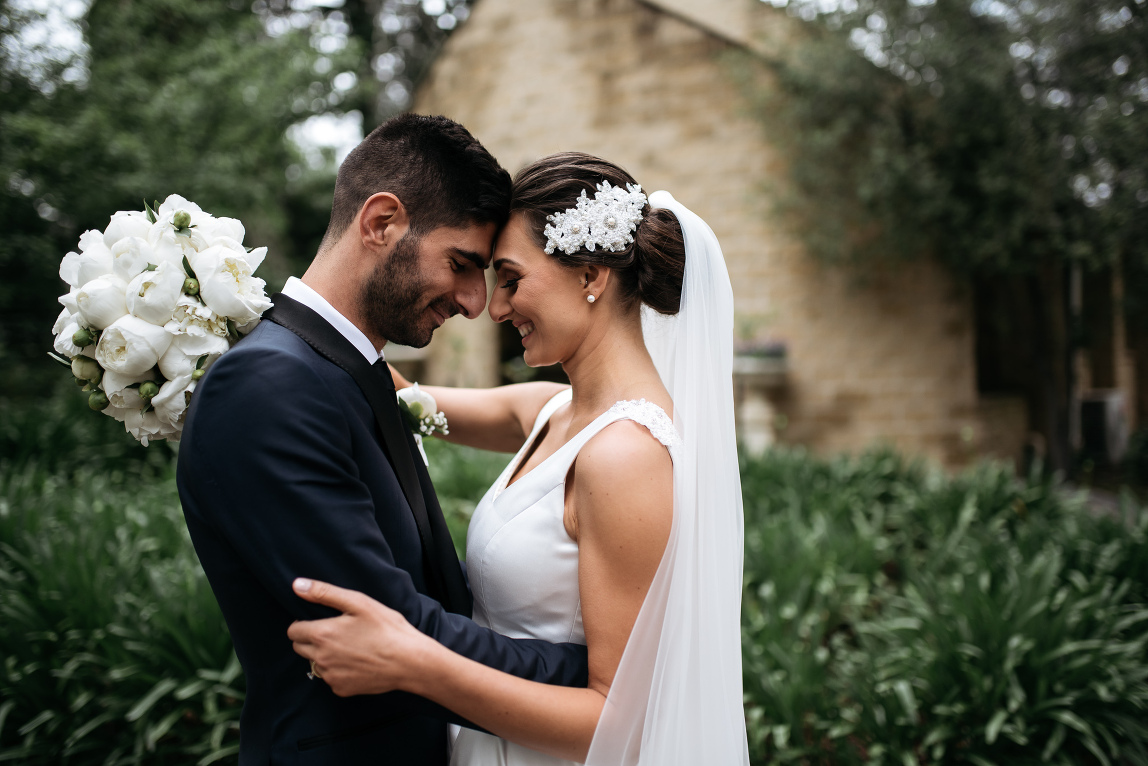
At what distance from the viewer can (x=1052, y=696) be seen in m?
3.16

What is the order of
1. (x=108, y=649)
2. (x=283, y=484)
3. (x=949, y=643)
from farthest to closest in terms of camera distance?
(x=949, y=643) < (x=108, y=649) < (x=283, y=484)

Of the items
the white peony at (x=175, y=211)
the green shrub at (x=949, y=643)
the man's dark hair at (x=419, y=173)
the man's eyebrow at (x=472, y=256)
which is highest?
the man's dark hair at (x=419, y=173)

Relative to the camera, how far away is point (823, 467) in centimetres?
646

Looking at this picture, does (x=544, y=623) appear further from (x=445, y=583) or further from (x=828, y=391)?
(x=828, y=391)

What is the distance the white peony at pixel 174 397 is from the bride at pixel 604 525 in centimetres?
54

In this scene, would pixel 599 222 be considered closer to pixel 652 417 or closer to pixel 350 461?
pixel 652 417

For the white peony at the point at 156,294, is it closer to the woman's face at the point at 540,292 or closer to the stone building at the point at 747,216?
the woman's face at the point at 540,292

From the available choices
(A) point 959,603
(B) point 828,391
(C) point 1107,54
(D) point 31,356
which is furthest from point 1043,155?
(D) point 31,356

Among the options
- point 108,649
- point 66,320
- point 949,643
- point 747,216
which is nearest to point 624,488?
point 66,320

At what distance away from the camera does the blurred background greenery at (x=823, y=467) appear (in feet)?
10.3

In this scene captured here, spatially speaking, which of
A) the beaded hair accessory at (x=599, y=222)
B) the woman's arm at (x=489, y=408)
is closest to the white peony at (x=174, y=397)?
the beaded hair accessory at (x=599, y=222)

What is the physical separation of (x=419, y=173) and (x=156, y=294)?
68 centimetres

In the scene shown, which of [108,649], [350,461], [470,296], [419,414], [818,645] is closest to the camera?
[350,461]

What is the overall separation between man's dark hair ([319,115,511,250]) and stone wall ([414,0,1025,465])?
25.8 feet
